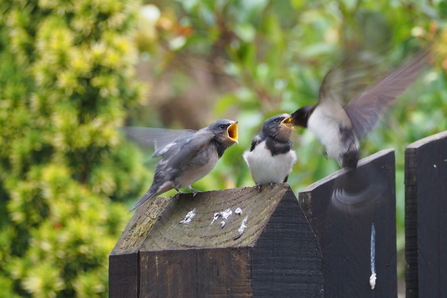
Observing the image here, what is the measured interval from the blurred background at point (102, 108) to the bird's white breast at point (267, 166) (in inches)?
23.4

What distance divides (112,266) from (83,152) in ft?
7.36

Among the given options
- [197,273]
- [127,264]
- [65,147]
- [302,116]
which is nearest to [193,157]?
[302,116]

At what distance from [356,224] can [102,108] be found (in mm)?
2446

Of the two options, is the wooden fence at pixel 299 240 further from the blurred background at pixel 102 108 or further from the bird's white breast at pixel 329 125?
the blurred background at pixel 102 108

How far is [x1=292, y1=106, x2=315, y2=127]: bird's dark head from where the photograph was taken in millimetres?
2309

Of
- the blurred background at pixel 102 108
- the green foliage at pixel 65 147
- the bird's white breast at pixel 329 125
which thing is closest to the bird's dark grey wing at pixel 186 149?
the bird's white breast at pixel 329 125

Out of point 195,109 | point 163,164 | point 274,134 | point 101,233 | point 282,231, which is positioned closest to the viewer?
point 282,231

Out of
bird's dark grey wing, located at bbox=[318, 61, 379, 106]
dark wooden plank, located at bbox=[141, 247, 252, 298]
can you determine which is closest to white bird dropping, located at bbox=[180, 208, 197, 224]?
dark wooden plank, located at bbox=[141, 247, 252, 298]

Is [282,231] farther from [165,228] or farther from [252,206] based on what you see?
[165,228]

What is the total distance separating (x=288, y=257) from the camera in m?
1.15

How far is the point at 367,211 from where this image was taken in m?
1.34

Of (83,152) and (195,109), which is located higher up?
(195,109)

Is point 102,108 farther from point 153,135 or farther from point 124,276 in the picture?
point 124,276

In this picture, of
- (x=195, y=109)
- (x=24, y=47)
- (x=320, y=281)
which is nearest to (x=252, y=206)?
(x=320, y=281)
